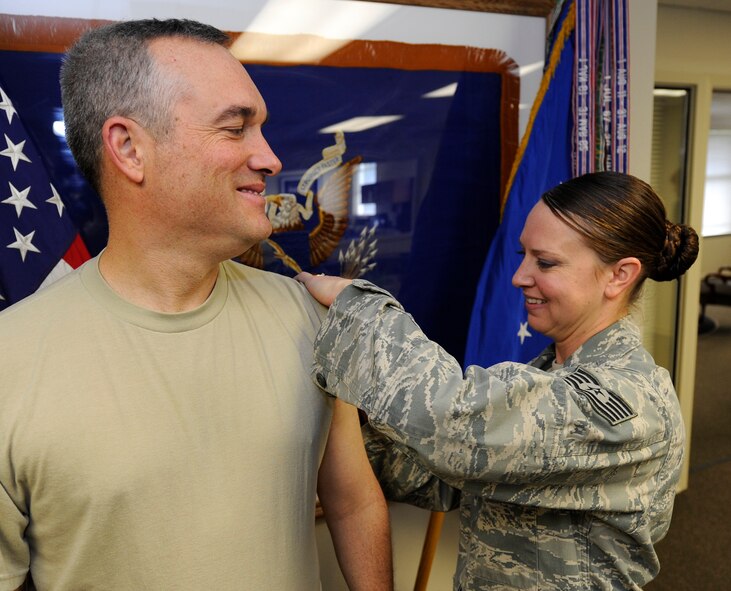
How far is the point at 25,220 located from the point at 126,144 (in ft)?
1.89

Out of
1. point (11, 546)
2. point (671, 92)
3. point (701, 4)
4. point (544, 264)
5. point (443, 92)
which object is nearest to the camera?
point (11, 546)

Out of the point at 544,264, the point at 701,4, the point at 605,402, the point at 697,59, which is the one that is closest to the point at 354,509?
the point at 605,402

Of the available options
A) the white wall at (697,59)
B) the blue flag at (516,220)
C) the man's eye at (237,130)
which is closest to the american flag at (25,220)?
the man's eye at (237,130)

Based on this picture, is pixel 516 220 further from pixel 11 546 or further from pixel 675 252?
pixel 11 546

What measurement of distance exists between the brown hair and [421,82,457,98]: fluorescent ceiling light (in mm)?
614

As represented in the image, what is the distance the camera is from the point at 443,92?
1.88 m

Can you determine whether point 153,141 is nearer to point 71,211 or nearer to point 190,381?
point 190,381

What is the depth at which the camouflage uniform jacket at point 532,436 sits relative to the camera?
1.04 metres

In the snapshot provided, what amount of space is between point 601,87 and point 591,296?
3.09 ft

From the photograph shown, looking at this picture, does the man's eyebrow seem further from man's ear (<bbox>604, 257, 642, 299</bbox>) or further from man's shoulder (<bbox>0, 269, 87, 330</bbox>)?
man's ear (<bbox>604, 257, 642, 299</bbox>)

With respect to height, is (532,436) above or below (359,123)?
below

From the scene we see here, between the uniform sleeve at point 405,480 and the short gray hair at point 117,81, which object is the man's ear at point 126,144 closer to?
the short gray hair at point 117,81

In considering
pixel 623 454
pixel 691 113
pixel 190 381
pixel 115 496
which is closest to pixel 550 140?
pixel 623 454

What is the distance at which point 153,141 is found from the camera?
1.04 m
